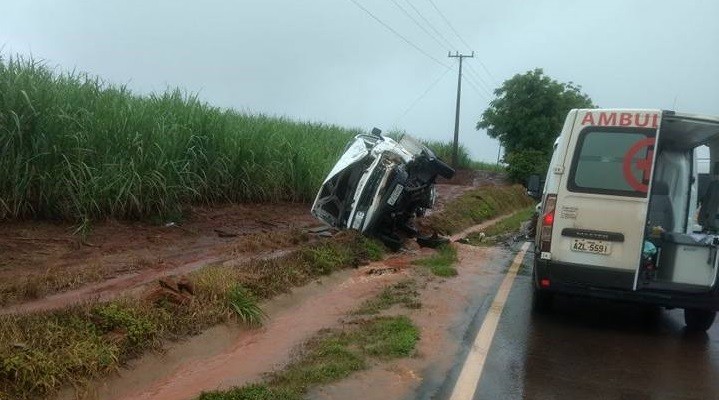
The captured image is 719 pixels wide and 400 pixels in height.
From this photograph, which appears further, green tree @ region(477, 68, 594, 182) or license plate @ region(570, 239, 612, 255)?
green tree @ region(477, 68, 594, 182)

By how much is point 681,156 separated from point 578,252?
9.49 ft

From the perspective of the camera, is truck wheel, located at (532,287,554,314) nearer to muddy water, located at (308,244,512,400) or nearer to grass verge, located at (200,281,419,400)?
muddy water, located at (308,244,512,400)

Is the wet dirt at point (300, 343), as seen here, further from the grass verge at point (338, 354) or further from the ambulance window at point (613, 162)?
the ambulance window at point (613, 162)

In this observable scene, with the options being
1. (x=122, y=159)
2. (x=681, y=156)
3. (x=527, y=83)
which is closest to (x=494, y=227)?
(x=681, y=156)

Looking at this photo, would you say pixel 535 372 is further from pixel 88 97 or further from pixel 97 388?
pixel 88 97

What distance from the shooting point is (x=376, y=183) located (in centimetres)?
1058

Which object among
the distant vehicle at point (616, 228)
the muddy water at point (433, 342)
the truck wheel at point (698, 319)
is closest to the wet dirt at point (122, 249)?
the muddy water at point (433, 342)

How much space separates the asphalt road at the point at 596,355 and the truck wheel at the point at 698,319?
0.10 meters

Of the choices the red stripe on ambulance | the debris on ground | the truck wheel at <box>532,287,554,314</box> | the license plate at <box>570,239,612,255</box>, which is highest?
the red stripe on ambulance

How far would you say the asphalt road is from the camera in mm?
5277

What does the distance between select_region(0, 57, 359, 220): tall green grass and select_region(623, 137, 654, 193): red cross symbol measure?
21.2ft

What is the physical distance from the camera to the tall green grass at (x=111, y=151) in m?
8.55

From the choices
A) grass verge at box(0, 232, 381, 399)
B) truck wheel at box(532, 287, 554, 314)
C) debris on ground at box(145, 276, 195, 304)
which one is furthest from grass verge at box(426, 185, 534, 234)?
debris on ground at box(145, 276, 195, 304)

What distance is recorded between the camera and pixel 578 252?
707cm
